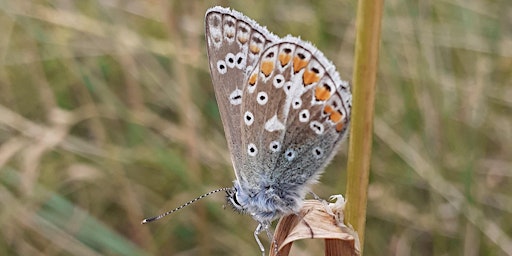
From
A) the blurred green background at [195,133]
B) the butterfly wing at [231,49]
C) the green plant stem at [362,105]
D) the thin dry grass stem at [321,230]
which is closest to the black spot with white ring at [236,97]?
the butterfly wing at [231,49]

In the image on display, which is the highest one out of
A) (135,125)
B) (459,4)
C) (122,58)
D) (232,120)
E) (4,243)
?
(459,4)

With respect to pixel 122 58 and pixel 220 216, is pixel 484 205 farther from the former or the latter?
pixel 122 58

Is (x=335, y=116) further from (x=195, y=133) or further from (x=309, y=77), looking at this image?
(x=195, y=133)

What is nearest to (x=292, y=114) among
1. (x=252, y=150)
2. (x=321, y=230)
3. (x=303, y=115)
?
(x=303, y=115)

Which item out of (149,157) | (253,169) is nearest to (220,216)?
(149,157)

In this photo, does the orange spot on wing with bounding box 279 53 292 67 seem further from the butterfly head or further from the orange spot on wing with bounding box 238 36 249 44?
the butterfly head
